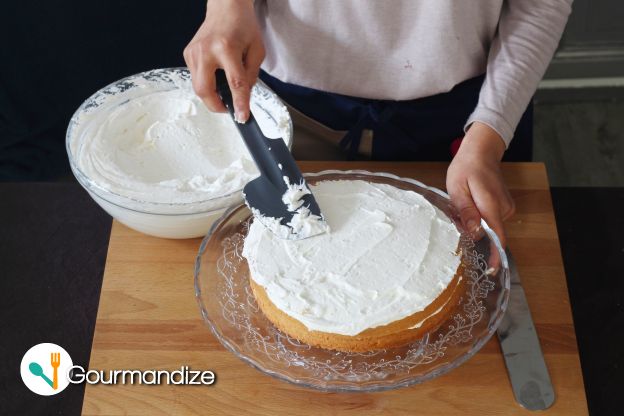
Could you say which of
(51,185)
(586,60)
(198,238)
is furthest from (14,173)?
(586,60)

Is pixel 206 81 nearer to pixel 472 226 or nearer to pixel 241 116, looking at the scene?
pixel 241 116

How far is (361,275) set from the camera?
0.90m

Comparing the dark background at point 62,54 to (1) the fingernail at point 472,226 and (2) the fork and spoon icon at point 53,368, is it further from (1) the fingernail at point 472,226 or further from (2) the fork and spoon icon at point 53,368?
(1) the fingernail at point 472,226

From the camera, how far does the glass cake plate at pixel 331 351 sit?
2.84ft

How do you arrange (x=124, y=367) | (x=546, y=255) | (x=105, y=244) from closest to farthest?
1. (x=124, y=367)
2. (x=546, y=255)
3. (x=105, y=244)

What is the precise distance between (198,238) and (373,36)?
45 cm

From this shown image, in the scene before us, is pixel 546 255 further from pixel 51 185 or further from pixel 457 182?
pixel 51 185

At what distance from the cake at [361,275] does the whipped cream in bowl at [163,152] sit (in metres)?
0.13

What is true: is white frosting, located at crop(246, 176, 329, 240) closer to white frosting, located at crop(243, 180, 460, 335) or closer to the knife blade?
white frosting, located at crop(243, 180, 460, 335)

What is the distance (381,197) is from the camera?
1.01m

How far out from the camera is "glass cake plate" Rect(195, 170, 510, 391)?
0.87m

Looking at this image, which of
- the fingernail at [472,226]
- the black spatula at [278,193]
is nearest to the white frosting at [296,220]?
the black spatula at [278,193]

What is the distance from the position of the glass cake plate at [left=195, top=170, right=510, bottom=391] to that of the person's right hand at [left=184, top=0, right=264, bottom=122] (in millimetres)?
175

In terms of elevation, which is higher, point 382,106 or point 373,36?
point 373,36
